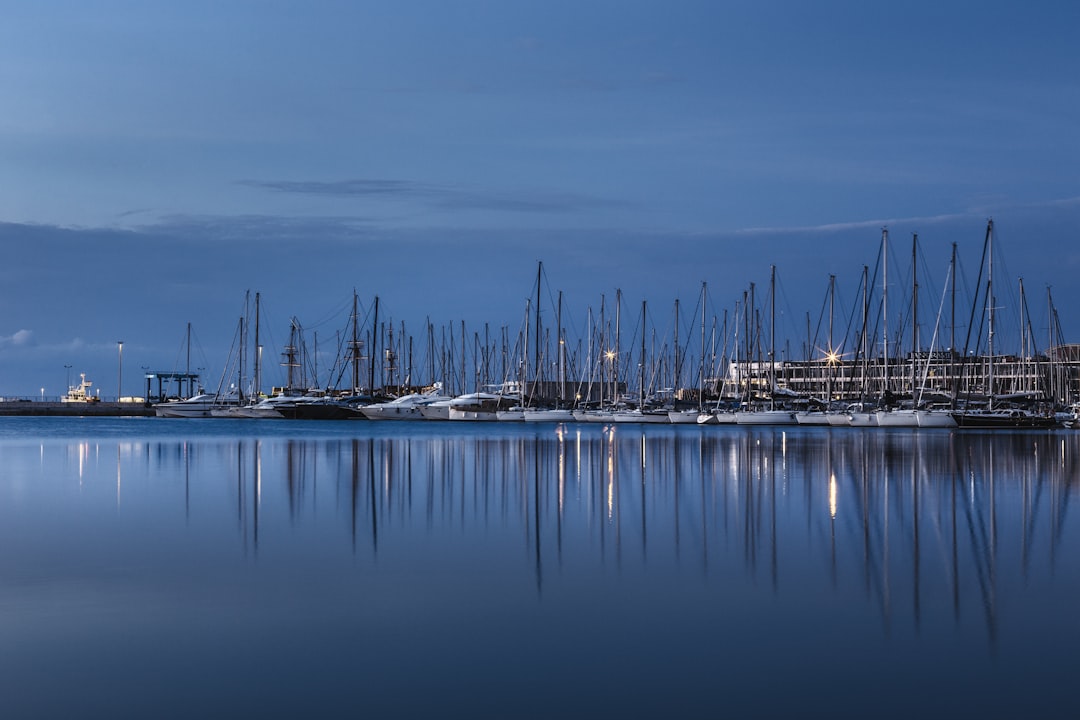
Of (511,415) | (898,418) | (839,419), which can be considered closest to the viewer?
(898,418)

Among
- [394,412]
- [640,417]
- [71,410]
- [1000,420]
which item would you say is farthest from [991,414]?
[71,410]

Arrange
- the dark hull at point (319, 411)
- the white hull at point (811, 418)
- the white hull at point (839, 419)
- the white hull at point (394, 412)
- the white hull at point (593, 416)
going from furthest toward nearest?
the dark hull at point (319, 411), the white hull at point (394, 412), the white hull at point (593, 416), the white hull at point (811, 418), the white hull at point (839, 419)

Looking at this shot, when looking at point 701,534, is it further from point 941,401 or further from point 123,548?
point 941,401

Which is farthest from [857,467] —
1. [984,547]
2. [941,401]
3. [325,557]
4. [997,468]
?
[941,401]

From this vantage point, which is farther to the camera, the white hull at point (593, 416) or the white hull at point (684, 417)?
the white hull at point (593, 416)

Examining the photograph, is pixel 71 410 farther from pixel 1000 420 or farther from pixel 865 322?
pixel 1000 420

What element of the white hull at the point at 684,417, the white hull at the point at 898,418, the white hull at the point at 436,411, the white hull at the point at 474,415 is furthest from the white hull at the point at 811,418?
the white hull at the point at 436,411

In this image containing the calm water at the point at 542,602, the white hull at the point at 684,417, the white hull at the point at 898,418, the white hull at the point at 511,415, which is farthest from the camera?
the white hull at the point at 511,415

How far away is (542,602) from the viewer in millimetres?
12484

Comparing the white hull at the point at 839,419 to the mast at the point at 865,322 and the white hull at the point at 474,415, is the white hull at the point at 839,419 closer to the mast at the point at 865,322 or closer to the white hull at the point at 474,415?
the mast at the point at 865,322

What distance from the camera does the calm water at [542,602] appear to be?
8.64 meters

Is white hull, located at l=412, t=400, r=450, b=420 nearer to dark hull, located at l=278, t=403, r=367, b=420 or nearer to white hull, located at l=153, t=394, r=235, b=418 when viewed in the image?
dark hull, located at l=278, t=403, r=367, b=420

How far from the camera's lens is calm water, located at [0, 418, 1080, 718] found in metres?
8.64

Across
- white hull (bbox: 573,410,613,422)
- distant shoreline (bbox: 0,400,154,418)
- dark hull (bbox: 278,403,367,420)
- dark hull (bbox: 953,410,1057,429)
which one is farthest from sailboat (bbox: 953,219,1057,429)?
distant shoreline (bbox: 0,400,154,418)
